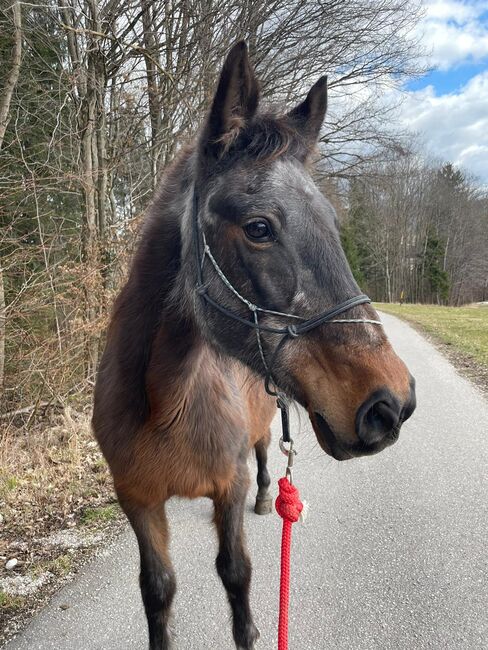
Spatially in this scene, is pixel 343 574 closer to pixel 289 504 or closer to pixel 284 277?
pixel 289 504

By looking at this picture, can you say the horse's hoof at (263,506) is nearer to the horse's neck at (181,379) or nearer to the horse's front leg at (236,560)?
the horse's front leg at (236,560)

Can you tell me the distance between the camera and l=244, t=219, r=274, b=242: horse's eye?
157 centimetres

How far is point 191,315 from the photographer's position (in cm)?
192

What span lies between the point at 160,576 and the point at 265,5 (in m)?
9.82

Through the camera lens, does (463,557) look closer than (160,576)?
No

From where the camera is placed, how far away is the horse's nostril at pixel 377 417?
132cm

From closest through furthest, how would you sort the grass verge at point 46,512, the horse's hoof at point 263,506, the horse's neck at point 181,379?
the horse's neck at point 181,379 → the grass verge at point 46,512 → the horse's hoof at point 263,506

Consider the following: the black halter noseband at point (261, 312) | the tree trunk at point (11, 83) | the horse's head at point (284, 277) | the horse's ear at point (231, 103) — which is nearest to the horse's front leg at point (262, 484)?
the black halter noseband at point (261, 312)

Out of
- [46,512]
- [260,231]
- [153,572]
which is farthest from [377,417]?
[46,512]

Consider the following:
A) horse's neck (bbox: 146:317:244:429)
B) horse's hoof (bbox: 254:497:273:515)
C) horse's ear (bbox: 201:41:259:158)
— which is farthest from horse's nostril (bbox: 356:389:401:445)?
horse's hoof (bbox: 254:497:273:515)

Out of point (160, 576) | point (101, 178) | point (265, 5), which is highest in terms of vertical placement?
point (265, 5)

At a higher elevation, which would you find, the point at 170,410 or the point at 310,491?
the point at 170,410

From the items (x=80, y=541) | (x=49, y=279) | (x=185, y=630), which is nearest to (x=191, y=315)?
(x=185, y=630)

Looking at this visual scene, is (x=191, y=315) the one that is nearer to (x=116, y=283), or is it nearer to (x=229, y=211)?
(x=229, y=211)
